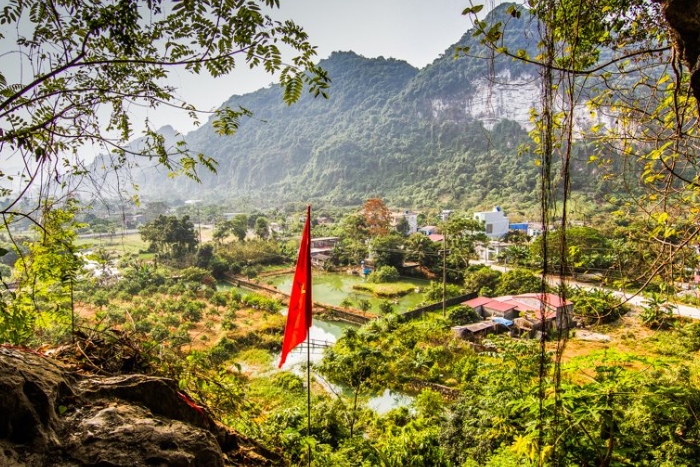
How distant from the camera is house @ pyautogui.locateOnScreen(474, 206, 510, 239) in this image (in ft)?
94.8

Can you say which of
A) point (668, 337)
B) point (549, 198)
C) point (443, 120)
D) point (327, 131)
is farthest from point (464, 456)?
point (327, 131)

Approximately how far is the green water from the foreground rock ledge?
44.8 feet

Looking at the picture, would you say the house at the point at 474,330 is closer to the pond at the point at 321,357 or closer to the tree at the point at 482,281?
the pond at the point at 321,357

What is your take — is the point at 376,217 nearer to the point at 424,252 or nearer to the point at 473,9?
the point at 424,252

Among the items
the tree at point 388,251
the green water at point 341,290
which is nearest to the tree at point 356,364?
the green water at point 341,290

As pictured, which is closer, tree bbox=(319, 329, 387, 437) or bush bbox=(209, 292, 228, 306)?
tree bbox=(319, 329, 387, 437)

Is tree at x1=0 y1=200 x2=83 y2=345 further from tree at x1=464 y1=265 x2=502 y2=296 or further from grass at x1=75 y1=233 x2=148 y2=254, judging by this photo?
grass at x1=75 y1=233 x2=148 y2=254

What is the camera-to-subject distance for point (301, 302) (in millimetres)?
2342

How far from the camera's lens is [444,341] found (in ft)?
31.5

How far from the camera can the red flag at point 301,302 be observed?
2.34 metres

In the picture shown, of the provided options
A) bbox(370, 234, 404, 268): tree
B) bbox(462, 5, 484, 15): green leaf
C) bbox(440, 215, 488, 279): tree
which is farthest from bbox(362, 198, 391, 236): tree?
bbox(462, 5, 484, 15): green leaf

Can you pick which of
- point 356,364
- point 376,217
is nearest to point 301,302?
point 356,364

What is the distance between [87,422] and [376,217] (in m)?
26.9

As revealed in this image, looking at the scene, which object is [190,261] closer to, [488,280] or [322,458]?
[488,280]
